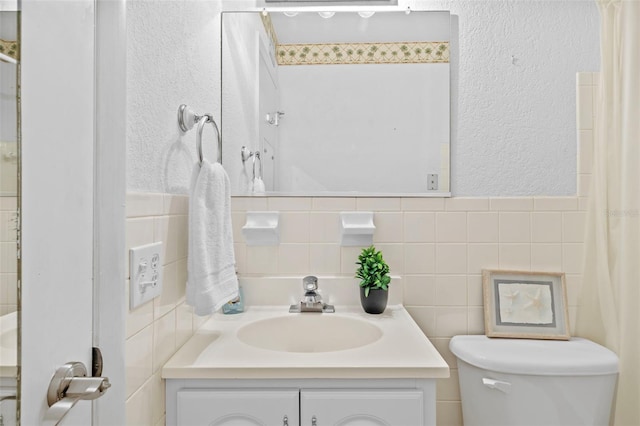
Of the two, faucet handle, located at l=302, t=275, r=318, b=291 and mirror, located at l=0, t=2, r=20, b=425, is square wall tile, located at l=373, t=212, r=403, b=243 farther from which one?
mirror, located at l=0, t=2, r=20, b=425

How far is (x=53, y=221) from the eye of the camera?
60cm

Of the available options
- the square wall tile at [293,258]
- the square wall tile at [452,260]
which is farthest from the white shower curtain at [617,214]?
Answer: the square wall tile at [293,258]

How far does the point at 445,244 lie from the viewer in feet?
4.86

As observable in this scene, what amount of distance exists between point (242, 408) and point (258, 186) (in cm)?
79

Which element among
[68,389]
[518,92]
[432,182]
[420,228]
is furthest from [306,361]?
[518,92]

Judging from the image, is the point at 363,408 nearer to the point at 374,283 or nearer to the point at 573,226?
the point at 374,283

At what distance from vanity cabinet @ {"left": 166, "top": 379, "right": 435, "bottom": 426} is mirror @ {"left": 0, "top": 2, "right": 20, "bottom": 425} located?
1.65ft

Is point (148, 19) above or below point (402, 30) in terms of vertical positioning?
below

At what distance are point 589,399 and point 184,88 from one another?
1.46m

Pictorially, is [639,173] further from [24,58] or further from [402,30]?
[24,58]

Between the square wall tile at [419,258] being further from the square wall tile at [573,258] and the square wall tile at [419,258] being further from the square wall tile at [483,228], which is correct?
the square wall tile at [573,258]

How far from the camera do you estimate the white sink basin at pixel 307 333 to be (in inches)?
51.0

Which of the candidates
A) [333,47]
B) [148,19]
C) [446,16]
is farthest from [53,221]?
[446,16]

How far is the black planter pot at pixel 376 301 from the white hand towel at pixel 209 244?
442 mm
